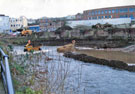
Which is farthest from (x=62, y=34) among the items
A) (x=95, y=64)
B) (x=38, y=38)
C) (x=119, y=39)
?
(x=95, y=64)

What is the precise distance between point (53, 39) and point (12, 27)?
56218 millimetres

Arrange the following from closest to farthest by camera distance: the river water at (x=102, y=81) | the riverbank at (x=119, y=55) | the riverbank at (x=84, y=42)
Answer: the river water at (x=102, y=81), the riverbank at (x=119, y=55), the riverbank at (x=84, y=42)

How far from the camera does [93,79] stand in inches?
592

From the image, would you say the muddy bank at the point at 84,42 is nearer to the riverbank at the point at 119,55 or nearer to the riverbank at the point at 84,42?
the riverbank at the point at 84,42

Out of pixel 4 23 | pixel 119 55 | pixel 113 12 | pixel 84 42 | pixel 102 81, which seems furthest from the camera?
pixel 4 23

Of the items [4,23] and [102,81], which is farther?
[4,23]

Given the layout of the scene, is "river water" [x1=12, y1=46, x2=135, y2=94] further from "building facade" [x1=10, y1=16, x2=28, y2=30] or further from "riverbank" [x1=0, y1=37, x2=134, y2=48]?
"building facade" [x1=10, y1=16, x2=28, y2=30]

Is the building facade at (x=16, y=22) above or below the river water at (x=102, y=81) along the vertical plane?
above

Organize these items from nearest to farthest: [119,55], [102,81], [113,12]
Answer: [102,81], [119,55], [113,12]

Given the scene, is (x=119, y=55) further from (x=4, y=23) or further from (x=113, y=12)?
(x=4, y=23)

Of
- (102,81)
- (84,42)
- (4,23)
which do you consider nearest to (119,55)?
(102,81)

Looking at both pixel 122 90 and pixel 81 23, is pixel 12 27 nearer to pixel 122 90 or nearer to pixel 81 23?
pixel 81 23

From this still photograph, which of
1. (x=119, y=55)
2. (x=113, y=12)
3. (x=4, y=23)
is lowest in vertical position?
(x=119, y=55)

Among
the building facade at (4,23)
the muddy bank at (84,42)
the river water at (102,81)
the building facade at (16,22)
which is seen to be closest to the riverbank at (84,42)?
the muddy bank at (84,42)
